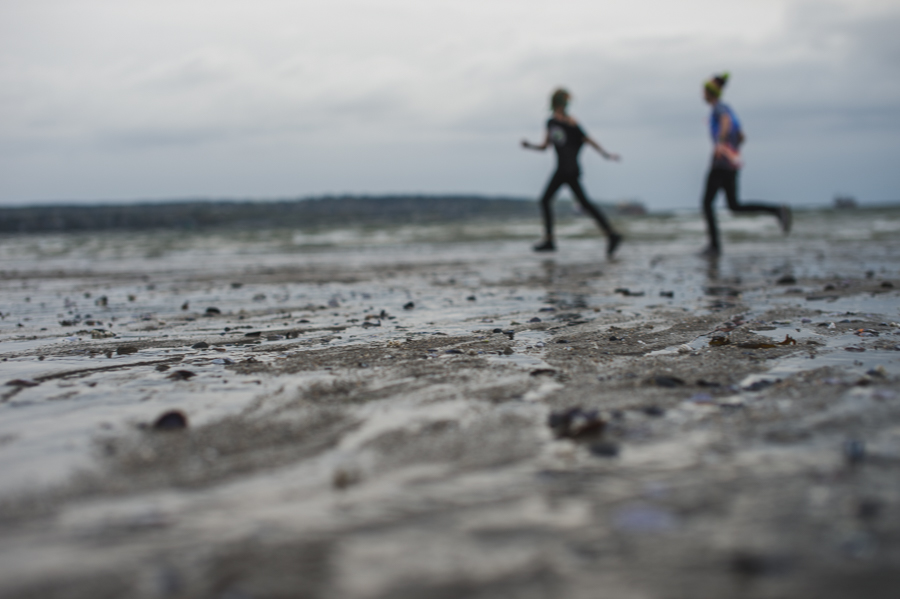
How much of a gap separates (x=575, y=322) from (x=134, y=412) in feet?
8.51

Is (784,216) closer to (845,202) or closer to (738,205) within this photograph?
(738,205)

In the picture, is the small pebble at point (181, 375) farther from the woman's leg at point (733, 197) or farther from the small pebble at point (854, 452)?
the woman's leg at point (733, 197)

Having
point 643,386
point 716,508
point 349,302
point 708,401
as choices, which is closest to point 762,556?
point 716,508

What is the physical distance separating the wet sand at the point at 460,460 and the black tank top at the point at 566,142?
6.09 metres

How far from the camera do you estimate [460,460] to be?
1752 mm

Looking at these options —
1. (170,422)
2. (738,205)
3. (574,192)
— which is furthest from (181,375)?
(738,205)

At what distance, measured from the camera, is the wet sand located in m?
1.21

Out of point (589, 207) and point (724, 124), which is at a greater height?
point (724, 124)

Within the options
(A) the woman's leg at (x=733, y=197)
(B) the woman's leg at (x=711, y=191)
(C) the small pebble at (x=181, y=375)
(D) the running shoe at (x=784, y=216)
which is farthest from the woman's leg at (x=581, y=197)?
(C) the small pebble at (x=181, y=375)

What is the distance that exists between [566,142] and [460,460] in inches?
346

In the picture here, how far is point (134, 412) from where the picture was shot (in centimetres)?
228

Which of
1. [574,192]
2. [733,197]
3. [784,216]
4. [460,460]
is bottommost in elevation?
[460,460]

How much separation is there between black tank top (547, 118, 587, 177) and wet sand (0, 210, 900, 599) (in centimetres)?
609

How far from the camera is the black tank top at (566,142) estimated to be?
997 cm
